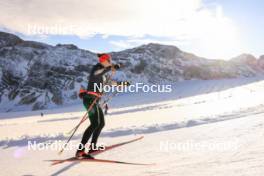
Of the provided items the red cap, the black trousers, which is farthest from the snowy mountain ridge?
the red cap

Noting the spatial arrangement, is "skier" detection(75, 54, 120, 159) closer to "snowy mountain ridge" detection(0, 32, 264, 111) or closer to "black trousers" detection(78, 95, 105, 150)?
"black trousers" detection(78, 95, 105, 150)

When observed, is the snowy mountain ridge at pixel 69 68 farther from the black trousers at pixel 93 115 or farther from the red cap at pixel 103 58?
the red cap at pixel 103 58

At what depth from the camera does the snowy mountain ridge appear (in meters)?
123

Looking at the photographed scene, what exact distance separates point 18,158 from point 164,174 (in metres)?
4.87

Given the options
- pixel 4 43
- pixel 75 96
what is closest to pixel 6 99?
pixel 75 96

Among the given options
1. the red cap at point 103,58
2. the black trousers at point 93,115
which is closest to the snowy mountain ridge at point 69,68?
the black trousers at point 93,115

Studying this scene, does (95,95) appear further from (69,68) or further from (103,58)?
(69,68)

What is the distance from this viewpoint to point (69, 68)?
141 meters

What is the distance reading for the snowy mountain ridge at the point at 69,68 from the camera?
12344 centimetres

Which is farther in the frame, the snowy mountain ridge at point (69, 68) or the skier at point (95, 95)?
the snowy mountain ridge at point (69, 68)

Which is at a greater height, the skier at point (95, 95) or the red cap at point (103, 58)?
the red cap at point (103, 58)

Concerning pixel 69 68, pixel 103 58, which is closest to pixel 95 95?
pixel 103 58

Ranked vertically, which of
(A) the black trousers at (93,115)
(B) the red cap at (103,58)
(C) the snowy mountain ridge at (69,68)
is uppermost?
(C) the snowy mountain ridge at (69,68)

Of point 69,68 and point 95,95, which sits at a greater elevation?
point 69,68
